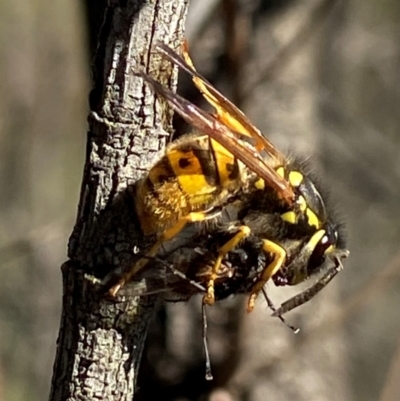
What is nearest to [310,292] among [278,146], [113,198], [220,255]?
[220,255]


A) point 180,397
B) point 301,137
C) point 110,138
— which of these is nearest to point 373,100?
point 301,137

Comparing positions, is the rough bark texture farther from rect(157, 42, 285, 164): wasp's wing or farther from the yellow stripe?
the yellow stripe

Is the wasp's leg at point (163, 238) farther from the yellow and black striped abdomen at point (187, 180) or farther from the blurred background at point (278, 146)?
the blurred background at point (278, 146)

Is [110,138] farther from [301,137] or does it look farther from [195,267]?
[301,137]

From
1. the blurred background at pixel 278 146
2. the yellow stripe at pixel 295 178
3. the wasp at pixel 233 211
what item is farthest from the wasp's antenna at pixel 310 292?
the blurred background at pixel 278 146

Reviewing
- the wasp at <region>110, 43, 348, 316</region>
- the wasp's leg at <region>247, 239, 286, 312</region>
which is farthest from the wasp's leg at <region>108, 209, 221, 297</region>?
the wasp's leg at <region>247, 239, 286, 312</region>

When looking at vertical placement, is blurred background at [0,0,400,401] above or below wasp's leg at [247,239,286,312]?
above
